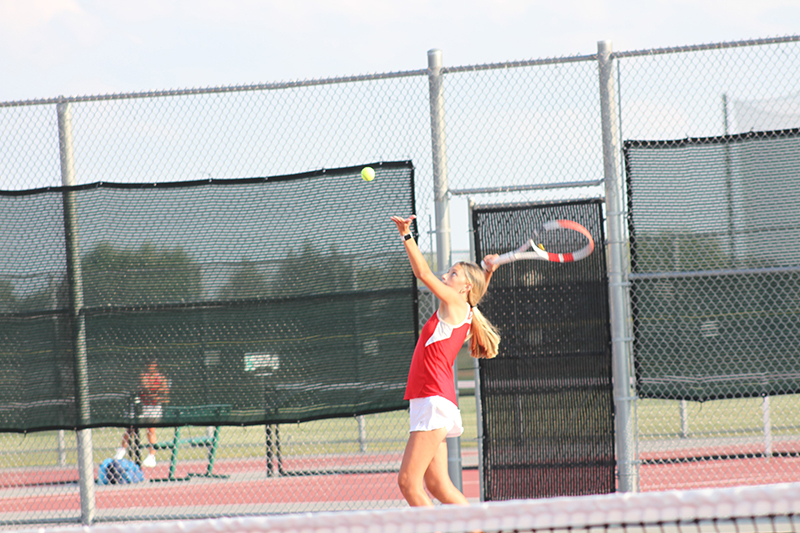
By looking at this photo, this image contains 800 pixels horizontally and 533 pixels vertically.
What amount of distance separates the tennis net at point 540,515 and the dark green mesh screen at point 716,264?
2.12 metres

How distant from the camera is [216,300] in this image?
15.8 feet

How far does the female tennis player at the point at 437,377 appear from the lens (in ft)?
11.6

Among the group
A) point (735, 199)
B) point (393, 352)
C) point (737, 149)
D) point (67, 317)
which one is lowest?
point (393, 352)

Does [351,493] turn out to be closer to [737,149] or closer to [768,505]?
[737,149]

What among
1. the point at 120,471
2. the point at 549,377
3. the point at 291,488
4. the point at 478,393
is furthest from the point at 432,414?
the point at 120,471

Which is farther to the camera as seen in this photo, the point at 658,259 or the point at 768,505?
the point at 658,259

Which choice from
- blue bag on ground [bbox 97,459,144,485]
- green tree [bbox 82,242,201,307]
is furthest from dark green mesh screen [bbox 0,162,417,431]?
blue bag on ground [bbox 97,459,144,485]

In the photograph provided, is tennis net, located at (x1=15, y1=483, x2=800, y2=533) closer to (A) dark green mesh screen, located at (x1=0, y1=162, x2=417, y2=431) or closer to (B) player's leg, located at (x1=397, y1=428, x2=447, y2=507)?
(B) player's leg, located at (x1=397, y1=428, x2=447, y2=507)

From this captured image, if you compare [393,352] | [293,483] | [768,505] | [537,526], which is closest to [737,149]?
[393,352]

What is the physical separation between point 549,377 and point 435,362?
1176mm

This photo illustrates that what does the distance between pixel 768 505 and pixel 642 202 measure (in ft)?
8.27

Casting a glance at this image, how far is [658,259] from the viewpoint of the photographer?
175 inches

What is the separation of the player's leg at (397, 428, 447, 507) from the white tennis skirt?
30mm

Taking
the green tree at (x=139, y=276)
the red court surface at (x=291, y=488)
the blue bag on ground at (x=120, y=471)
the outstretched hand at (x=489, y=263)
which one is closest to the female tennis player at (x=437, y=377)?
the outstretched hand at (x=489, y=263)
